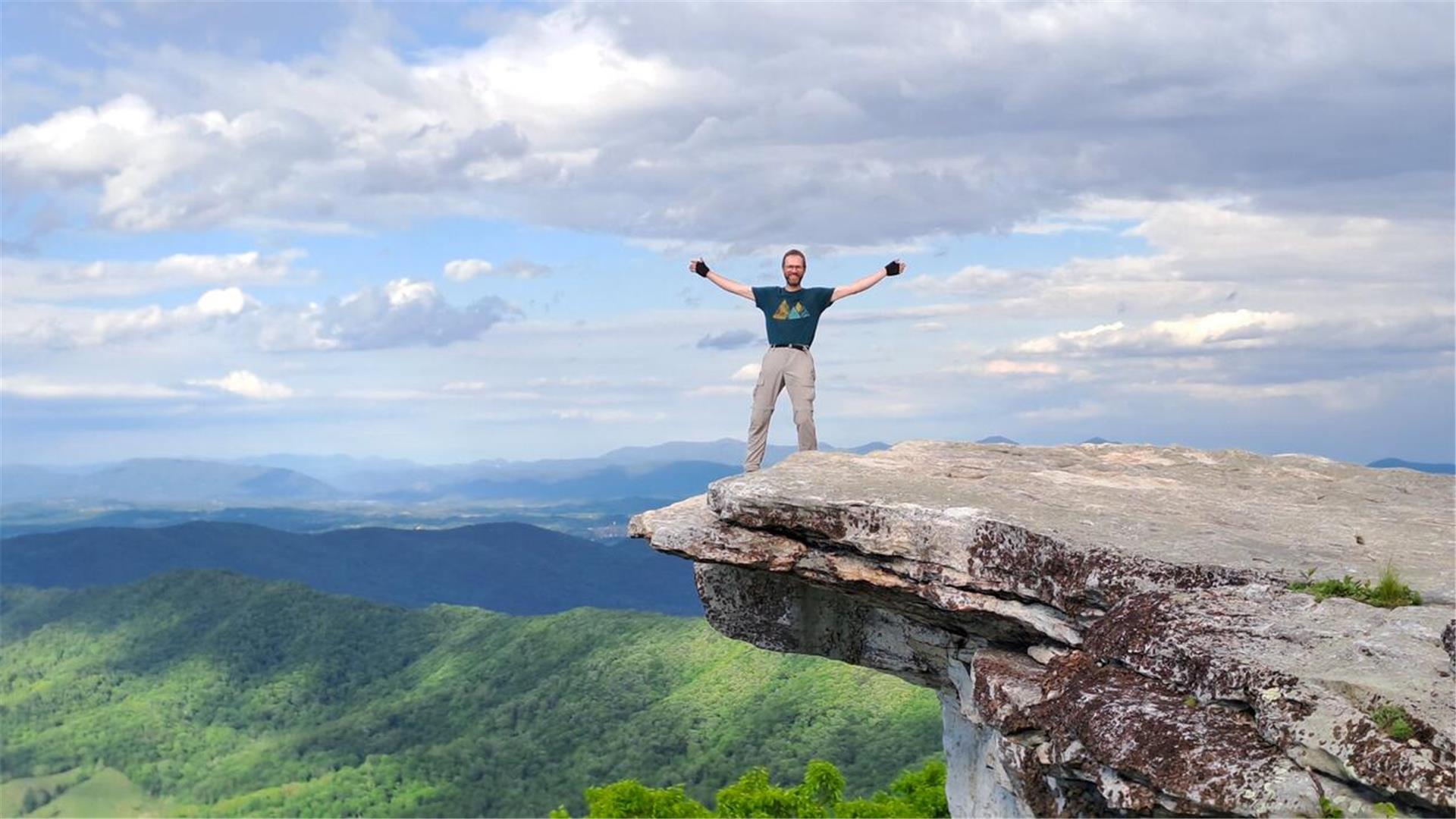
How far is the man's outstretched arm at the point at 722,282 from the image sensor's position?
75.0ft

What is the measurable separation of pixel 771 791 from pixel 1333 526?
44730mm

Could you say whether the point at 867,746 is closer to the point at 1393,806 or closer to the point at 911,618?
the point at 911,618

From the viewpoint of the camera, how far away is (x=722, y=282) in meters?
23.2

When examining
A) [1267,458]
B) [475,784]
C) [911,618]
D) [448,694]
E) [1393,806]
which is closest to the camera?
[1393,806]

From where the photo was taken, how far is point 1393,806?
1224 cm

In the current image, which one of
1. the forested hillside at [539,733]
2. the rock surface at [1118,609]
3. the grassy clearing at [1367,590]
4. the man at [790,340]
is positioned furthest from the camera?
the forested hillside at [539,733]

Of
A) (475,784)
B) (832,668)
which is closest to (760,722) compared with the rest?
(832,668)

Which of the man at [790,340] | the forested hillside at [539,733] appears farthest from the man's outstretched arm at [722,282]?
the forested hillside at [539,733]

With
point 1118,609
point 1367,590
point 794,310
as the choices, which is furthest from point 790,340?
point 1367,590

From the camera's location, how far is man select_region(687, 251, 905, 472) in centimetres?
2259

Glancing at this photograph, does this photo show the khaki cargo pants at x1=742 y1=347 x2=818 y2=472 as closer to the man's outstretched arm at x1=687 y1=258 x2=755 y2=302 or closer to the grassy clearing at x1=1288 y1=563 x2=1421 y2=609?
the man's outstretched arm at x1=687 y1=258 x2=755 y2=302

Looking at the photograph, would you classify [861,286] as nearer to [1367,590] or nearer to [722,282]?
[722,282]

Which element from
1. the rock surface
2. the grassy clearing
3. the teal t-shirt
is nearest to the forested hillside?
the rock surface

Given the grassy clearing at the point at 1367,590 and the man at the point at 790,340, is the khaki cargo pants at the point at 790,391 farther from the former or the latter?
the grassy clearing at the point at 1367,590
